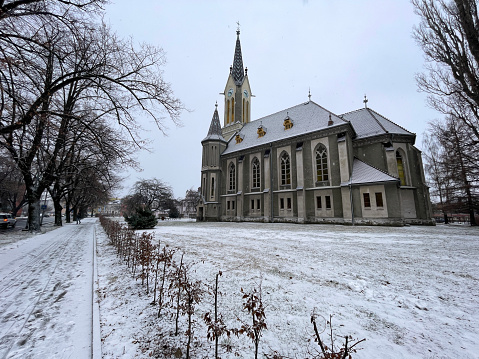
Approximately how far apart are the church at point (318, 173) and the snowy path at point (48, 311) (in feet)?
70.0

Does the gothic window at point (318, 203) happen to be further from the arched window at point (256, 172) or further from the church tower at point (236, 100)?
the church tower at point (236, 100)

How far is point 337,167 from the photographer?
72.5 ft

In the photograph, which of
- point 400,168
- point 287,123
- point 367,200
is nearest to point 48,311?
point 367,200

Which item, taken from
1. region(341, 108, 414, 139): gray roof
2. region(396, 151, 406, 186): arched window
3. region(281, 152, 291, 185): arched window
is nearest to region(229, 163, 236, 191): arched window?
region(281, 152, 291, 185): arched window

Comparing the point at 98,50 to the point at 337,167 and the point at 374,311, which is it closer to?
the point at 374,311

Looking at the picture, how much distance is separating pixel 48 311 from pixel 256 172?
88.7 ft

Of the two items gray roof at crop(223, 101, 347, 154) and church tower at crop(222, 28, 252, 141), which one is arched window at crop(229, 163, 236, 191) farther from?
church tower at crop(222, 28, 252, 141)

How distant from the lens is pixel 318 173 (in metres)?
23.8

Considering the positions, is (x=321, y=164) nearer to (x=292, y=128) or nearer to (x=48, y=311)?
(x=292, y=128)

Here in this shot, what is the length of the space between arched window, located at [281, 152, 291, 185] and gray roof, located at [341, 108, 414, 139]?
844 centimetres

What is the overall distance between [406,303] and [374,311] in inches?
29.3

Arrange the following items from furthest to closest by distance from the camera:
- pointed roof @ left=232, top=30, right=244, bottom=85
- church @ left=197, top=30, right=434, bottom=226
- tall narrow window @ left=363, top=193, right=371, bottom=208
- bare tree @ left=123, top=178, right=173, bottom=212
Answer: bare tree @ left=123, top=178, right=173, bottom=212, pointed roof @ left=232, top=30, right=244, bottom=85, church @ left=197, top=30, right=434, bottom=226, tall narrow window @ left=363, top=193, right=371, bottom=208

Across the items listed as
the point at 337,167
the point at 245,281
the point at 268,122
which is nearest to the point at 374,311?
the point at 245,281

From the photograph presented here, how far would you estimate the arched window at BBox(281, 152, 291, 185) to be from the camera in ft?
85.8
